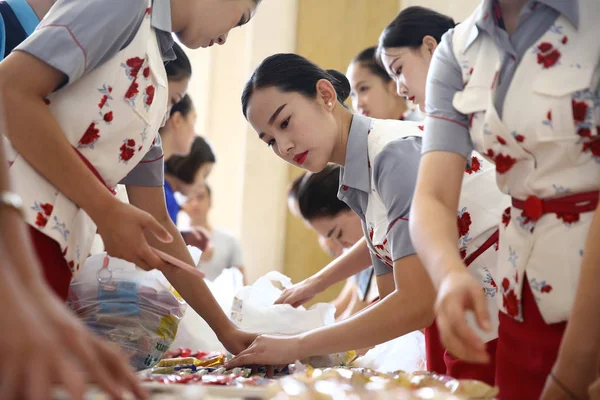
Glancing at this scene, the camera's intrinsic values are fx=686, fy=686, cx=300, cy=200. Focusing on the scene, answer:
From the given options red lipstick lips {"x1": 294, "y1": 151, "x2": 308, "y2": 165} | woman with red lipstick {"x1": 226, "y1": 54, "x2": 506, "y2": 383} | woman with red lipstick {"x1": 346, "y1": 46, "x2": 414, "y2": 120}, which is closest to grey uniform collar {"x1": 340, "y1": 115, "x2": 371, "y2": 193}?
woman with red lipstick {"x1": 226, "y1": 54, "x2": 506, "y2": 383}

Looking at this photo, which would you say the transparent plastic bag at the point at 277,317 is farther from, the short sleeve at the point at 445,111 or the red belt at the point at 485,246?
the short sleeve at the point at 445,111

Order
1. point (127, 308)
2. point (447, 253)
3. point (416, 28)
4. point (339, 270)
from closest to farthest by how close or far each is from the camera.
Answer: point (447, 253), point (127, 308), point (339, 270), point (416, 28)

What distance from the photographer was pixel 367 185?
1441 millimetres

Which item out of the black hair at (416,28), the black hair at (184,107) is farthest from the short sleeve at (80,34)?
→ the black hair at (184,107)

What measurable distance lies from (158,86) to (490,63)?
0.59 meters

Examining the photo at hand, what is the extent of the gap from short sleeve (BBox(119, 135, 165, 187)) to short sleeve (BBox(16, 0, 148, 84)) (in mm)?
419

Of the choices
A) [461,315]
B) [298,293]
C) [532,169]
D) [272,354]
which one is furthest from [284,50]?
[461,315]

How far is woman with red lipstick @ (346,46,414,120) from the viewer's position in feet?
8.75

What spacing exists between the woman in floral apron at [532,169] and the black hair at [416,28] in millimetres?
990

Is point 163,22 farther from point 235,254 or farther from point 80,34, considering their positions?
point 235,254

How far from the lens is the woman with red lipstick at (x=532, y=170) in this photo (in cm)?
86

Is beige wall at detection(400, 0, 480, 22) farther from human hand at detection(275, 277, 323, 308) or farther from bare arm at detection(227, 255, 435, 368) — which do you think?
bare arm at detection(227, 255, 435, 368)

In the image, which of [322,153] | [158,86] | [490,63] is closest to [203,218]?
[322,153]

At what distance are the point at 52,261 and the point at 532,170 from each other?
30.7 inches
